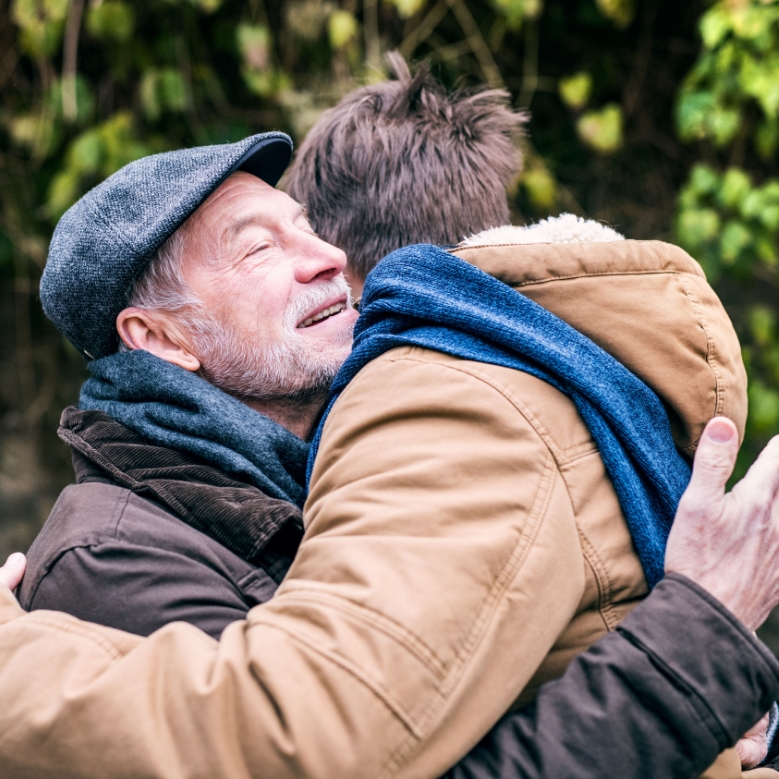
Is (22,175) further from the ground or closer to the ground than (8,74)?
closer to the ground

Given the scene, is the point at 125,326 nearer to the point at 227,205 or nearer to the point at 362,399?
the point at 227,205

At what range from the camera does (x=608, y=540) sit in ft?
3.68

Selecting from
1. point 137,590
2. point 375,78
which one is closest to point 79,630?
point 137,590

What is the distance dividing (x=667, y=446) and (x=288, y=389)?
0.85 m

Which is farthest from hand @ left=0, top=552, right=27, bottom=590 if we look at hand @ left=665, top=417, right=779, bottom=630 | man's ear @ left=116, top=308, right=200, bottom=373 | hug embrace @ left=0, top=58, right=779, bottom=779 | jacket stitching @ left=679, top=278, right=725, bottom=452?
jacket stitching @ left=679, top=278, right=725, bottom=452

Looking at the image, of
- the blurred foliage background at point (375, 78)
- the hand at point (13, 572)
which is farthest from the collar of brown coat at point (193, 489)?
the blurred foliage background at point (375, 78)

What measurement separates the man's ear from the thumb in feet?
3.58

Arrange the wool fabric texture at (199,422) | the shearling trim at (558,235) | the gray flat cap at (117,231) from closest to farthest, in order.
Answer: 1. the shearling trim at (558,235)
2. the wool fabric texture at (199,422)
3. the gray flat cap at (117,231)

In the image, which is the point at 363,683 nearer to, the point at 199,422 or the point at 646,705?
the point at 646,705

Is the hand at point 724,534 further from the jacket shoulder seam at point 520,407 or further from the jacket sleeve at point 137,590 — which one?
the jacket sleeve at point 137,590

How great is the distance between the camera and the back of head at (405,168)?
190 cm

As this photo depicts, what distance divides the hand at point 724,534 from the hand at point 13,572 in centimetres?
103

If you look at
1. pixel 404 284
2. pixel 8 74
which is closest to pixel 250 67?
pixel 8 74

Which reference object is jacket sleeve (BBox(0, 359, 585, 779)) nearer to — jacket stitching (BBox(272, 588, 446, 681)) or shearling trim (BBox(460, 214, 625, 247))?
jacket stitching (BBox(272, 588, 446, 681))
